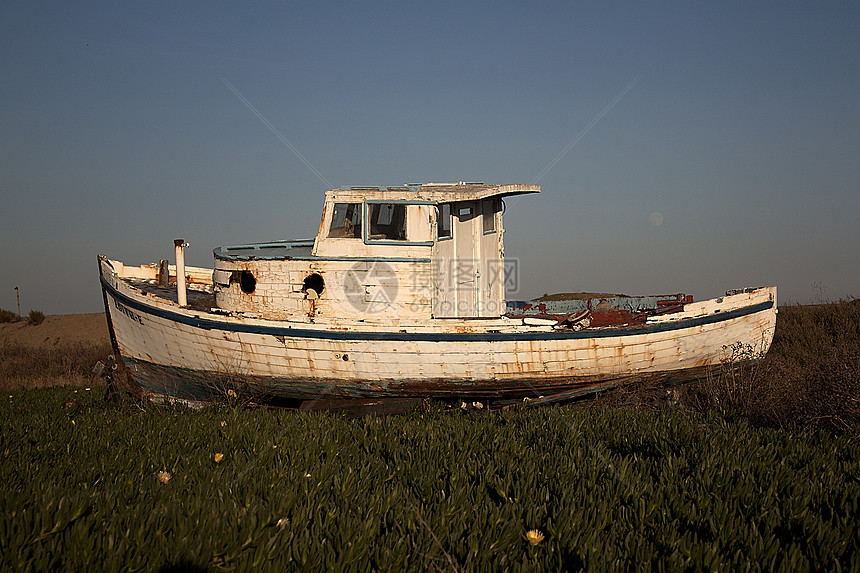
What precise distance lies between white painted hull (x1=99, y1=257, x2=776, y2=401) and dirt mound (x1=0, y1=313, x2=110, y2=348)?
48.0 ft

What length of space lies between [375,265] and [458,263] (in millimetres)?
1705

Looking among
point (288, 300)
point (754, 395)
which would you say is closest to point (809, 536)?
point (754, 395)

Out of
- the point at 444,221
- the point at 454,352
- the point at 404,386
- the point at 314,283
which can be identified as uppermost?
the point at 444,221

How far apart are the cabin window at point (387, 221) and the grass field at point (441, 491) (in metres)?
4.43

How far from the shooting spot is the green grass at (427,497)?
299 cm

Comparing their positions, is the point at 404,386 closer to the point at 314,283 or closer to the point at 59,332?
the point at 314,283

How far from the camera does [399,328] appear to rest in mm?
9414

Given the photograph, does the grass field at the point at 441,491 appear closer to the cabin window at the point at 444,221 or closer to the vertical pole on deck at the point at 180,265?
the vertical pole on deck at the point at 180,265

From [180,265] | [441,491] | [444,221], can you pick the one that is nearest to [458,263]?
[444,221]

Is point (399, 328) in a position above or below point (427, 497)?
above

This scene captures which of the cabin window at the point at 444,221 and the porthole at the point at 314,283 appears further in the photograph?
the cabin window at the point at 444,221

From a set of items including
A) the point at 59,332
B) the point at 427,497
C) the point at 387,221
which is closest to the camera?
the point at 427,497

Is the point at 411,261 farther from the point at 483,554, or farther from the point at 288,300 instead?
the point at 483,554

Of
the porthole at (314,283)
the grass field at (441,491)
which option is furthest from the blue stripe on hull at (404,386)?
the grass field at (441,491)
